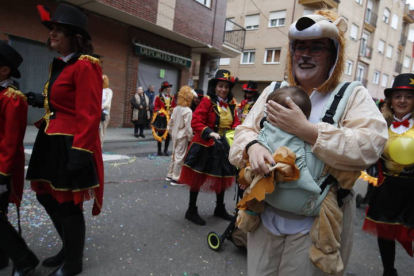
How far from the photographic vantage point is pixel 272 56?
22.9 meters

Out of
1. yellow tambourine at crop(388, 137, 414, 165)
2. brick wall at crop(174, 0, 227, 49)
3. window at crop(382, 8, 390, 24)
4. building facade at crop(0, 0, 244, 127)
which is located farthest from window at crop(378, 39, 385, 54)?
yellow tambourine at crop(388, 137, 414, 165)

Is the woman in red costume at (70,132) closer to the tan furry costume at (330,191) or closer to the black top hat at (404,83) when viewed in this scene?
the tan furry costume at (330,191)

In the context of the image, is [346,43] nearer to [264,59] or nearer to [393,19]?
[264,59]

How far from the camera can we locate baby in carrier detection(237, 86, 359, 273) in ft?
4.21

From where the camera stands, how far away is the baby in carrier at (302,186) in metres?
1.28

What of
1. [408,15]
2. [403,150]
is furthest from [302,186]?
[408,15]

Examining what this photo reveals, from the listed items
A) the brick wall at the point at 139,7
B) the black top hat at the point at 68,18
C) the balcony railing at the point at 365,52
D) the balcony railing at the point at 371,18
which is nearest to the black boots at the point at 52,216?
the black top hat at the point at 68,18

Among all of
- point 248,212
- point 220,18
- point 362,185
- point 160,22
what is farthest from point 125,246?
point 220,18

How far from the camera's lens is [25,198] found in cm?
394

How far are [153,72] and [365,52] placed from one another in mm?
21704

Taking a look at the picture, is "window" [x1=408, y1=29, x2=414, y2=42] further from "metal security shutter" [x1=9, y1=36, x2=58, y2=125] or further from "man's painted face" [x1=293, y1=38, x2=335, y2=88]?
"man's painted face" [x1=293, y1=38, x2=335, y2=88]

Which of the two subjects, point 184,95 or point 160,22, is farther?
point 160,22

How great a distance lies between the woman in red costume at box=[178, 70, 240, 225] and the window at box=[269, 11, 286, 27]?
20681 mm

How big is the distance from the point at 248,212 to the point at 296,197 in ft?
0.97
